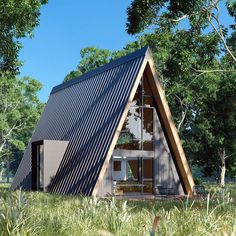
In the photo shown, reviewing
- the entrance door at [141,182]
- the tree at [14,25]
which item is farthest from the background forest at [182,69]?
the entrance door at [141,182]

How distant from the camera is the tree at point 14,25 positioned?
1592 centimetres

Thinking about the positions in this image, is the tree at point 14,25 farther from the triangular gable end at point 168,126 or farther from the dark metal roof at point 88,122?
the triangular gable end at point 168,126

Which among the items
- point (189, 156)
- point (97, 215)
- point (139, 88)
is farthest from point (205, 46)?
point (189, 156)

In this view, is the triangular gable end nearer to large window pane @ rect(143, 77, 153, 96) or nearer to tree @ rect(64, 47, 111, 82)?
large window pane @ rect(143, 77, 153, 96)

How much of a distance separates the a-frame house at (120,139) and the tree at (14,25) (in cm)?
487

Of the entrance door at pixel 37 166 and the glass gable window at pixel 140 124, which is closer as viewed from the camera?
the glass gable window at pixel 140 124

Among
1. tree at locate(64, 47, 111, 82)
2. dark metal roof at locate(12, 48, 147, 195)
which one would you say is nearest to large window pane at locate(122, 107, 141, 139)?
dark metal roof at locate(12, 48, 147, 195)

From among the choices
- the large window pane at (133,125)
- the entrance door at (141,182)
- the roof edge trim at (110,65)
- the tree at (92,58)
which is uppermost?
the tree at (92,58)

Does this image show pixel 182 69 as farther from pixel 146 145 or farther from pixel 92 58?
pixel 92 58

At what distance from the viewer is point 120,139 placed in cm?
2192

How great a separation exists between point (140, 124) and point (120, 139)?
4.60 feet

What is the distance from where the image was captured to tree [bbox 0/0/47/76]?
15922 mm

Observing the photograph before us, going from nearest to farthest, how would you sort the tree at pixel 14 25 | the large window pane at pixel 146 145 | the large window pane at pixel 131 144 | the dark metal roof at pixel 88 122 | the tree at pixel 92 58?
1. the tree at pixel 14 25
2. the dark metal roof at pixel 88 122
3. the large window pane at pixel 131 144
4. the large window pane at pixel 146 145
5. the tree at pixel 92 58

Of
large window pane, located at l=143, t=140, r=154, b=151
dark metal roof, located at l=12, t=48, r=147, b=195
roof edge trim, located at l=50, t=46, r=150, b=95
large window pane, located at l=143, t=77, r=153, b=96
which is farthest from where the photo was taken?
large window pane, located at l=143, t=140, r=154, b=151
